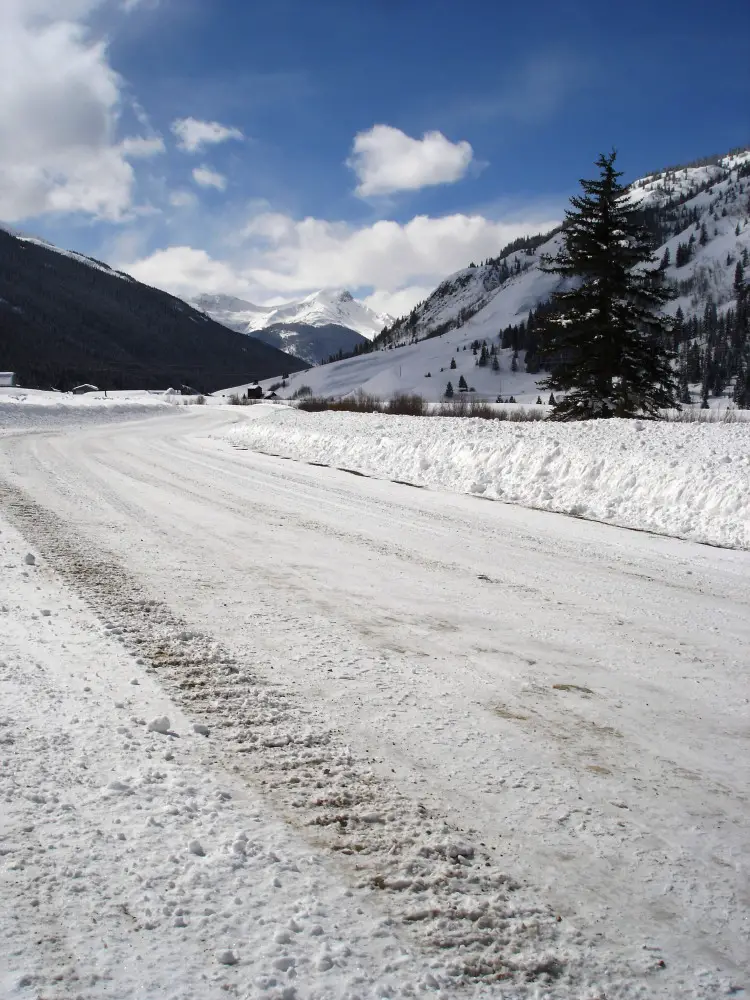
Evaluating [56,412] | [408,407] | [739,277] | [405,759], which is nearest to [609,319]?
[408,407]

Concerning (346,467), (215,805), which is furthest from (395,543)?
(346,467)

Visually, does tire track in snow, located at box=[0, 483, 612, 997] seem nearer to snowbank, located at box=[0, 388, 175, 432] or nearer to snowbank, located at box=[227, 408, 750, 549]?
snowbank, located at box=[227, 408, 750, 549]

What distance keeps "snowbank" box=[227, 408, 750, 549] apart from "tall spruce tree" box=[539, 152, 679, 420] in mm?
8027

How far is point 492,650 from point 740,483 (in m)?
5.48

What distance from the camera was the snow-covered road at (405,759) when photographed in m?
1.62

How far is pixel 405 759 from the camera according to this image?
Result: 2.49 meters

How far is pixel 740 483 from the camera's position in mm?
7324

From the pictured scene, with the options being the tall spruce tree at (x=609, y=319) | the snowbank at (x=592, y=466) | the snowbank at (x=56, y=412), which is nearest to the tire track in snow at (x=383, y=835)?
the snowbank at (x=592, y=466)

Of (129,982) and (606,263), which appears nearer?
(129,982)

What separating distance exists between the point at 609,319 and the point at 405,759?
20.5 meters

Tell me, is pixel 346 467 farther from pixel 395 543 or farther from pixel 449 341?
pixel 449 341

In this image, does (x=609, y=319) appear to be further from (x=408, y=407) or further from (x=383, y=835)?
(x=383, y=835)

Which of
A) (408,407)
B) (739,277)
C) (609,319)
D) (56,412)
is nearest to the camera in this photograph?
(609,319)

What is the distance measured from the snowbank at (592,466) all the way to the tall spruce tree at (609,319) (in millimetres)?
8027
